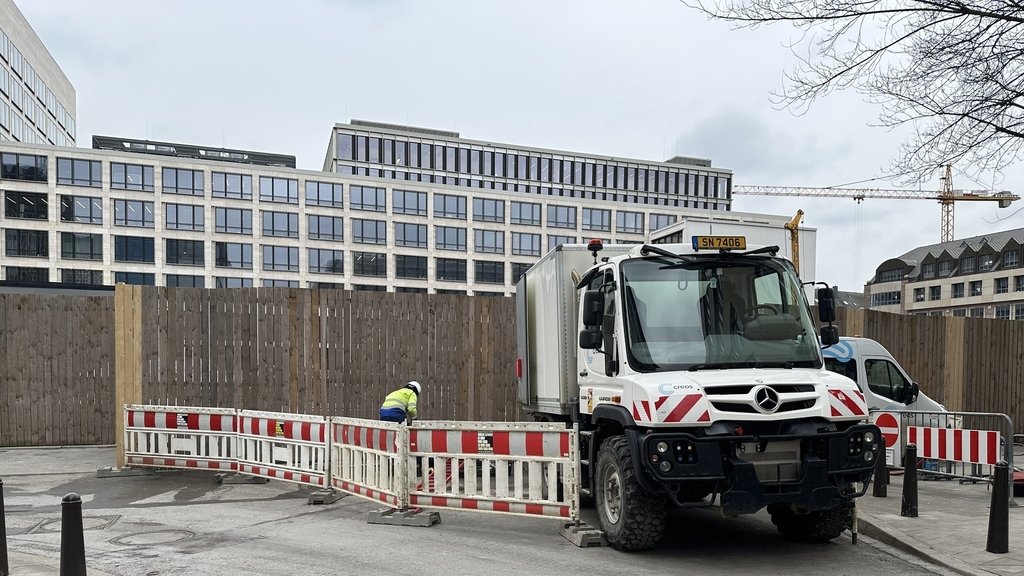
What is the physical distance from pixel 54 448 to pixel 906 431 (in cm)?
1417

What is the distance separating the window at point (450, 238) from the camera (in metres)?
76.5

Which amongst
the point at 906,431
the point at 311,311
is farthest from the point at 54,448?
the point at 906,431

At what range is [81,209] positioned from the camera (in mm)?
62844

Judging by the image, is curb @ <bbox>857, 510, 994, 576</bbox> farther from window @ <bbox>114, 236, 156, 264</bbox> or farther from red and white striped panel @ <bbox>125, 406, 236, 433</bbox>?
window @ <bbox>114, 236, 156, 264</bbox>

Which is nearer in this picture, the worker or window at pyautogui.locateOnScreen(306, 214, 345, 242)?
the worker

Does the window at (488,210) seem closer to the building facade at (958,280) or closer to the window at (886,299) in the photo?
the building facade at (958,280)

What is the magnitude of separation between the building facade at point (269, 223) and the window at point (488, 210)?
14 centimetres

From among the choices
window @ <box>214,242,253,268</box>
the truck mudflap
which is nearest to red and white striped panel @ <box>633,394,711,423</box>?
the truck mudflap

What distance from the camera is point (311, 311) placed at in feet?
44.1

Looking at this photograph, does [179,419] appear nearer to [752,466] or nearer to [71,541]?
[71,541]

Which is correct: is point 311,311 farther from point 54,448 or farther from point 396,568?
point 396,568

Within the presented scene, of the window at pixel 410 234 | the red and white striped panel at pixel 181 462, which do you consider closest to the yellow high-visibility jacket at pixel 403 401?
the red and white striped panel at pixel 181 462

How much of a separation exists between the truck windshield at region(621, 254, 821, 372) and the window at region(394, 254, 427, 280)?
222ft

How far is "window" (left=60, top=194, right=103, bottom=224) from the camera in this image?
6216 centimetres
